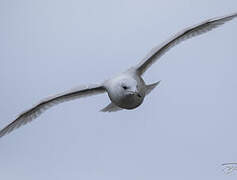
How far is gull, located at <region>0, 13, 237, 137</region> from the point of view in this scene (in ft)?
37.8

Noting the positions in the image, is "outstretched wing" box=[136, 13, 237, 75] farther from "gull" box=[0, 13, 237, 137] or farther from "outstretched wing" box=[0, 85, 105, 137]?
"outstretched wing" box=[0, 85, 105, 137]

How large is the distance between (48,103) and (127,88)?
8.69 feet

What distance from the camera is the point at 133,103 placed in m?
11.5

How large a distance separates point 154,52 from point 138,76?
33.9 inches

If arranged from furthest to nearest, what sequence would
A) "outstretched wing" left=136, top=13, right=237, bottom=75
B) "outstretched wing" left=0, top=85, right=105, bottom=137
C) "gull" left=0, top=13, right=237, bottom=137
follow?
"outstretched wing" left=0, top=85, right=105, bottom=137
"outstretched wing" left=136, top=13, right=237, bottom=75
"gull" left=0, top=13, right=237, bottom=137

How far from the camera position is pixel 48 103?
12.9 meters

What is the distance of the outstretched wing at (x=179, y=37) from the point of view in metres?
12.3

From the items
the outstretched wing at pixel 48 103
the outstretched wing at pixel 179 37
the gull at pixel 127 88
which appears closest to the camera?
the gull at pixel 127 88

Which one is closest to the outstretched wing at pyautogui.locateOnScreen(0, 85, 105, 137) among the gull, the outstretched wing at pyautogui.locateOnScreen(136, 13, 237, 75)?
the gull

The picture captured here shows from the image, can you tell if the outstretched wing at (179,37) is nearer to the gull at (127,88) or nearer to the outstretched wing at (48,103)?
the gull at (127,88)

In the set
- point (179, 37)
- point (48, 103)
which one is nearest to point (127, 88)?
point (179, 37)

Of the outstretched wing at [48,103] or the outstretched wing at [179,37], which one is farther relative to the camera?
the outstretched wing at [48,103]

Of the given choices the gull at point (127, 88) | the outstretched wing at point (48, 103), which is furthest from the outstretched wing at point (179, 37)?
the outstretched wing at point (48, 103)

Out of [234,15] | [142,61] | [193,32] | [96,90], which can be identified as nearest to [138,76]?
[142,61]
